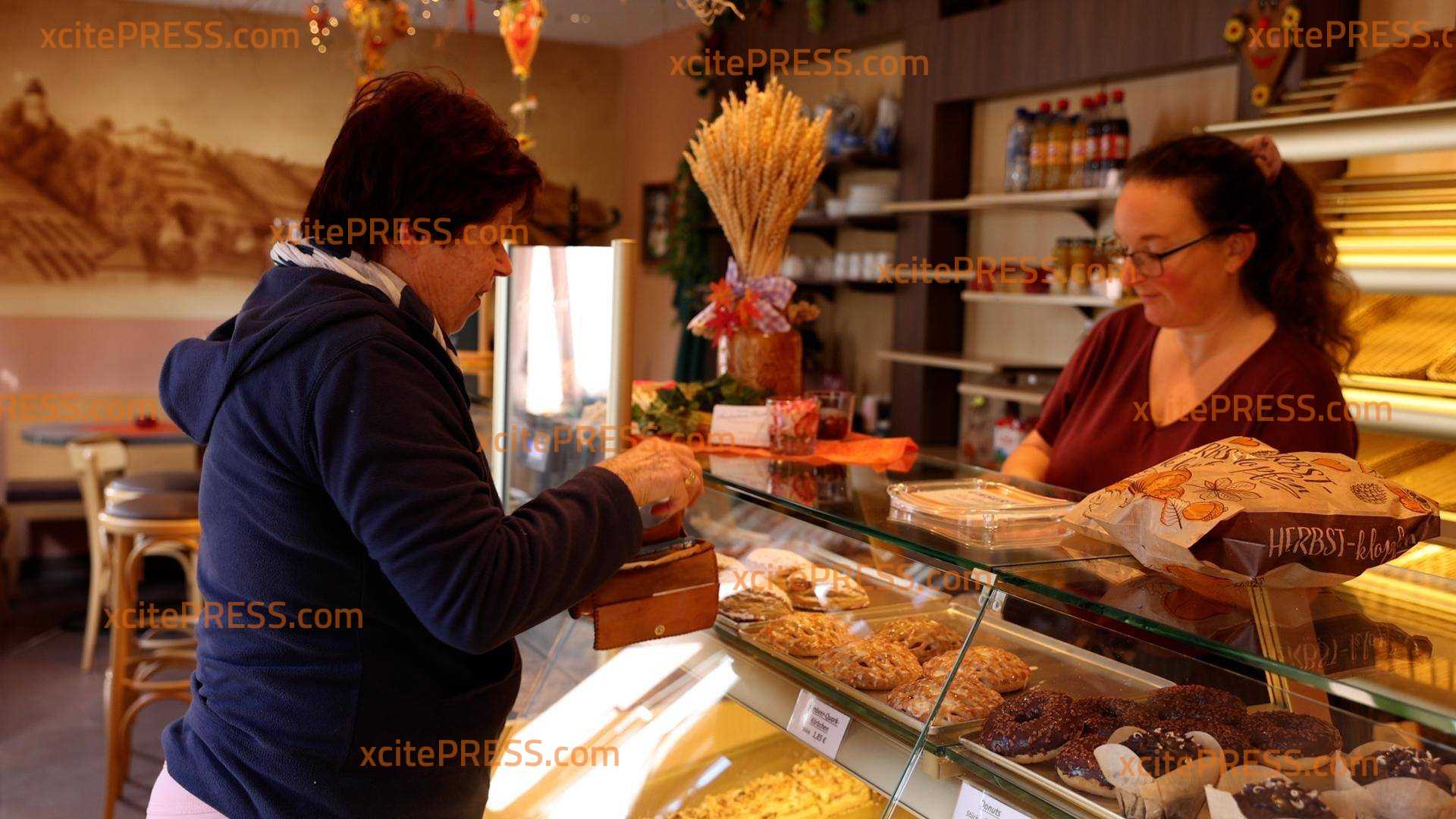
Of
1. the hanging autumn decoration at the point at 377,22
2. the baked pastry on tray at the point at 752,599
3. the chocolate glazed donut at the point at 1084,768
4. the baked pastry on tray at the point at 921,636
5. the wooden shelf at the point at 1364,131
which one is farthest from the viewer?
the hanging autumn decoration at the point at 377,22

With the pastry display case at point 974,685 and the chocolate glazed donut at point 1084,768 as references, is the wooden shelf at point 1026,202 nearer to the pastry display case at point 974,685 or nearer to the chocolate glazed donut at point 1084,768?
the pastry display case at point 974,685

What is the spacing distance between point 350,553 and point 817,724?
706mm

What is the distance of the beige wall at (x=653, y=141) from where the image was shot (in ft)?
23.9

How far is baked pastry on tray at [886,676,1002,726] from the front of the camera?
1453mm

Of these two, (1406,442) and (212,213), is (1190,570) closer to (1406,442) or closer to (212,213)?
(1406,442)

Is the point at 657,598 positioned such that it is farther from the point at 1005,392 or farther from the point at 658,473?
the point at 1005,392

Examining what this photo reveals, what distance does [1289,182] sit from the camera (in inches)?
86.6

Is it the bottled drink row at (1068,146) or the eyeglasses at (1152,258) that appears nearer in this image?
the eyeglasses at (1152,258)

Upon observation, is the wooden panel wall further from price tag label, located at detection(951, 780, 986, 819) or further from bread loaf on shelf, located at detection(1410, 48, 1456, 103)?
price tag label, located at detection(951, 780, 986, 819)

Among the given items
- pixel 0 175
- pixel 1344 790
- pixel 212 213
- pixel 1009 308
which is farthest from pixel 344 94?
pixel 1344 790

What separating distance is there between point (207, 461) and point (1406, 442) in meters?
3.04

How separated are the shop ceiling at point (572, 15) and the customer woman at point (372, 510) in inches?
204

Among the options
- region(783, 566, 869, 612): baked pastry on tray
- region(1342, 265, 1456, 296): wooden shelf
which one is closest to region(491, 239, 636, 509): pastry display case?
region(783, 566, 869, 612): baked pastry on tray

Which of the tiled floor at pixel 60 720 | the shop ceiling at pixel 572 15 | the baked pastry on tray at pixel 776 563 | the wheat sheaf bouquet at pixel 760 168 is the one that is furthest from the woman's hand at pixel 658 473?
the shop ceiling at pixel 572 15
